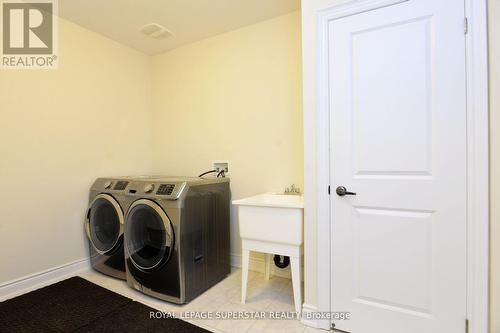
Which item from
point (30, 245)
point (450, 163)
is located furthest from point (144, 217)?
point (450, 163)

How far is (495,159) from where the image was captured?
3.85 ft

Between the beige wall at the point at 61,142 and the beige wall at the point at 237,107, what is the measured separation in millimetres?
445

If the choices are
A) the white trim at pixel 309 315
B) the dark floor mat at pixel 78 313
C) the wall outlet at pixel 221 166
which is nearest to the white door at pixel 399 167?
the white trim at pixel 309 315

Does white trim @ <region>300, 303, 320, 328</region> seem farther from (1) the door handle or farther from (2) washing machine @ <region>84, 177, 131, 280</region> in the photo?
(2) washing machine @ <region>84, 177, 131, 280</region>

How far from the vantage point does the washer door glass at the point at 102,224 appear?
7.27 ft

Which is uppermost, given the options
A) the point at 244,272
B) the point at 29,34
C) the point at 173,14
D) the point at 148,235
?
the point at 173,14

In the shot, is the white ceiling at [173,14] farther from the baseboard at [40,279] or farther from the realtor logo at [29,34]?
the baseboard at [40,279]

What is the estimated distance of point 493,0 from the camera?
1184 millimetres

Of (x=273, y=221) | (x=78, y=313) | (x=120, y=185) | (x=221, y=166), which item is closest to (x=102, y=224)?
(x=120, y=185)

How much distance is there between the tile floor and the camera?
155cm

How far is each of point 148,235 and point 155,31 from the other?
6.59ft

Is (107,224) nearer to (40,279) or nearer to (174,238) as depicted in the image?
(40,279)

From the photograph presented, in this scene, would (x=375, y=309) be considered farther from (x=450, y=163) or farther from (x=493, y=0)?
(x=493, y=0)

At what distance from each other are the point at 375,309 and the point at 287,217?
719 mm
